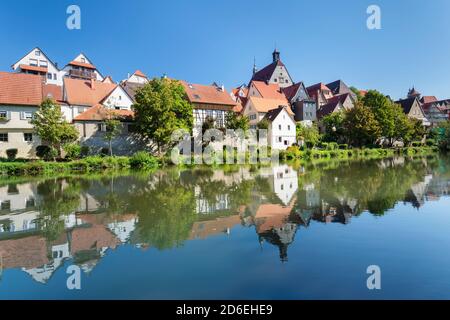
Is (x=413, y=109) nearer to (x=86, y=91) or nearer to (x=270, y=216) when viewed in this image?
(x=86, y=91)

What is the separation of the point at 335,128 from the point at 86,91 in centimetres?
4041

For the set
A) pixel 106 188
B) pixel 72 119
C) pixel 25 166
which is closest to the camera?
pixel 106 188

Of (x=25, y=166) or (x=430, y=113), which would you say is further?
(x=430, y=113)

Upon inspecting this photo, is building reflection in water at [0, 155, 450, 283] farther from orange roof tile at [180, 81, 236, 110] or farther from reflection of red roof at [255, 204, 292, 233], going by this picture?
orange roof tile at [180, 81, 236, 110]

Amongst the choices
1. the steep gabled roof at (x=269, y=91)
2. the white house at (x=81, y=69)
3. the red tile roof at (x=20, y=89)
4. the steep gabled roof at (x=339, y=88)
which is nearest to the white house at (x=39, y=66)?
the white house at (x=81, y=69)

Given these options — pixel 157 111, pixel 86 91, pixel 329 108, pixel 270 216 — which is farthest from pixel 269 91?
pixel 270 216

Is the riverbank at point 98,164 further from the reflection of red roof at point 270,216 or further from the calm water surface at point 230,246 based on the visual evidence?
the reflection of red roof at point 270,216

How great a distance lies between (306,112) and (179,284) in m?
53.8

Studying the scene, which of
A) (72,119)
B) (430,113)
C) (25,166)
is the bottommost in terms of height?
A: (25,166)

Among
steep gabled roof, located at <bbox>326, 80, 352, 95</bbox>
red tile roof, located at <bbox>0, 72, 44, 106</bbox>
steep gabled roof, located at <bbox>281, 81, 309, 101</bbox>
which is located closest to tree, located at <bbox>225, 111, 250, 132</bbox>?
steep gabled roof, located at <bbox>281, 81, 309, 101</bbox>

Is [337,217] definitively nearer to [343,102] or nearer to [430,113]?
[343,102]

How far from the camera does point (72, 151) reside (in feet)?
100
